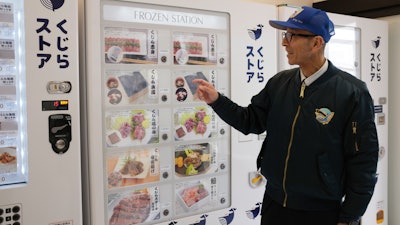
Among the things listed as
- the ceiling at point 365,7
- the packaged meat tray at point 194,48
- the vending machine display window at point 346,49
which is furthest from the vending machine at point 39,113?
the ceiling at point 365,7

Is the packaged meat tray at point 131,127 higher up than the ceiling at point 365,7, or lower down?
lower down

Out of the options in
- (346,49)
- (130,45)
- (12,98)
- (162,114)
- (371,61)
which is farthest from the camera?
(371,61)

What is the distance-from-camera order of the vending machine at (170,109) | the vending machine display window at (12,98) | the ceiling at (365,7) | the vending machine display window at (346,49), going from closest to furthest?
the vending machine display window at (12,98) < the vending machine at (170,109) < the vending machine display window at (346,49) < the ceiling at (365,7)

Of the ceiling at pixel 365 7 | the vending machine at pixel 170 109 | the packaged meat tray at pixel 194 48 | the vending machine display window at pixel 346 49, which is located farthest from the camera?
the ceiling at pixel 365 7

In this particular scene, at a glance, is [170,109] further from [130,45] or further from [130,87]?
[130,45]

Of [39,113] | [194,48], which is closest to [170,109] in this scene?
[194,48]

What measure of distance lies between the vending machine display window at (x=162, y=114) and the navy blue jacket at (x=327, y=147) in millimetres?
529

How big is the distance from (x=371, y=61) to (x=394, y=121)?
660mm

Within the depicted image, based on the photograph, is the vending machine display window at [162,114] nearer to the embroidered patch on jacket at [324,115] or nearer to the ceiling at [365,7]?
the embroidered patch on jacket at [324,115]

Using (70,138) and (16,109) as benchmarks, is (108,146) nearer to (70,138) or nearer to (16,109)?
(70,138)

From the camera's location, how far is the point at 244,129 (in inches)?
75.5

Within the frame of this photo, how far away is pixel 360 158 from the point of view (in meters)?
1.62

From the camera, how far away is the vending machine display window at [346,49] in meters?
2.72

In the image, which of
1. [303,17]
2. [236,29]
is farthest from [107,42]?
[303,17]
